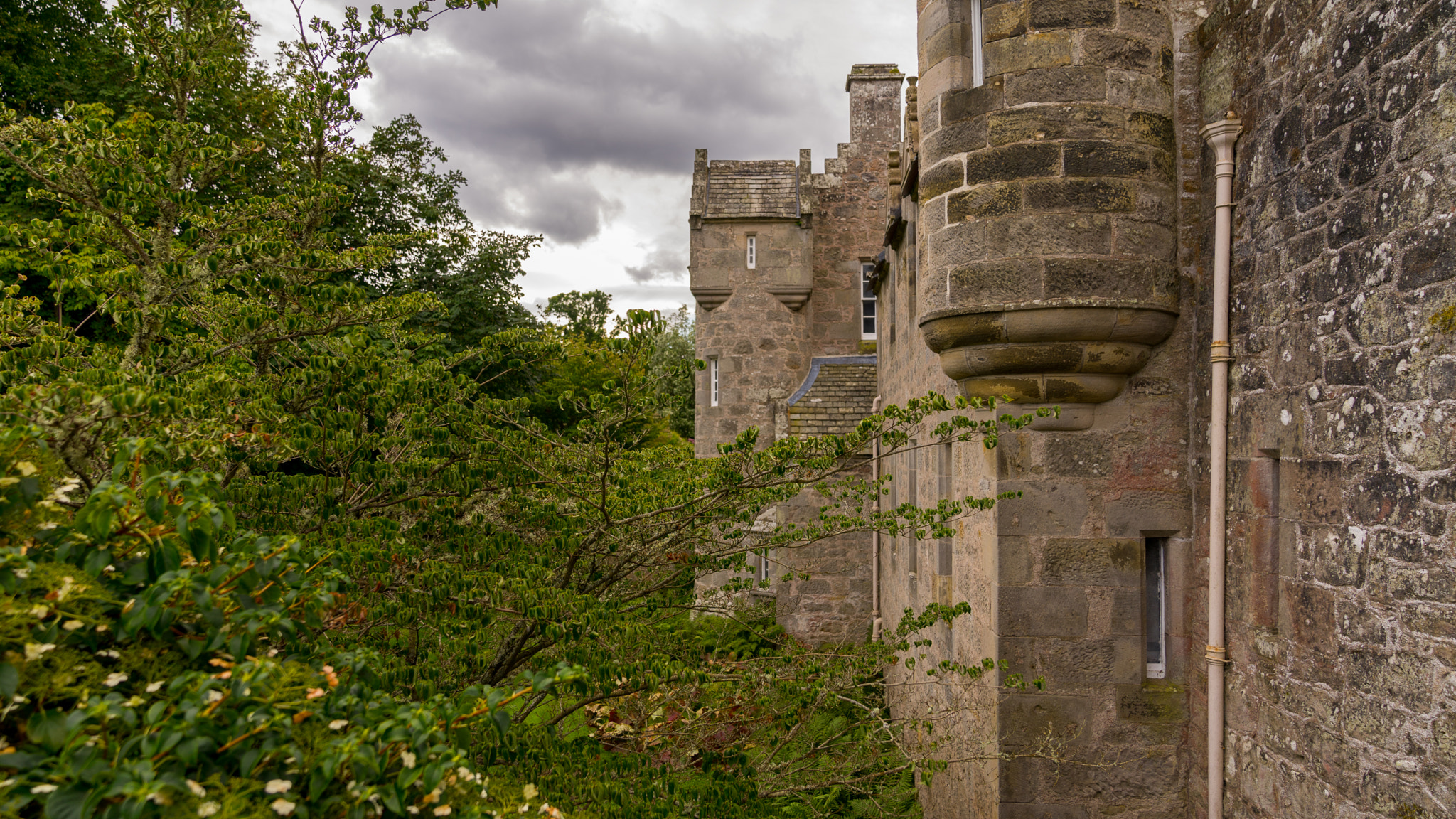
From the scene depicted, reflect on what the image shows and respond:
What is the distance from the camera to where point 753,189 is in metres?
16.5

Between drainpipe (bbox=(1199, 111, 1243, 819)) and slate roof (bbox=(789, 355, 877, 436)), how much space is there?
8.23 metres

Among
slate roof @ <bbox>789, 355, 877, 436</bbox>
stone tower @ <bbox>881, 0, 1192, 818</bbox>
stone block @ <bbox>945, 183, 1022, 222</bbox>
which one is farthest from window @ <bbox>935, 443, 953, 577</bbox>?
slate roof @ <bbox>789, 355, 877, 436</bbox>

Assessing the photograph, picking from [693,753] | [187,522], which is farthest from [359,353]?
[693,753]

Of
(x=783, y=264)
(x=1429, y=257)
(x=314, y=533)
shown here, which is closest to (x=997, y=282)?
(x=1429, y=257)

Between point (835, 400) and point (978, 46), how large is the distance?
29.1 ft

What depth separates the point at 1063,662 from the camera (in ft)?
14.9

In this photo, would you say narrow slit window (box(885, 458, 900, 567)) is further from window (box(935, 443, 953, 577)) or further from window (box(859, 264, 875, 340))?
window (box(859, 264, 875, 340))

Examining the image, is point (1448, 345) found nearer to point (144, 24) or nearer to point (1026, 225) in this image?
point (1026, 225)

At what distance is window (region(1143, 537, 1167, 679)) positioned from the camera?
455 centimetres

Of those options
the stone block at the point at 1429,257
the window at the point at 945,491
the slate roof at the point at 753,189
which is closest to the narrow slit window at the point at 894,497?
the window at the point at 945,491

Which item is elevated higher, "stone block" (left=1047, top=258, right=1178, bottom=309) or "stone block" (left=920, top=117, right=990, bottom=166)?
"stone block" (left=920, top=117, right=990, bottom=166)

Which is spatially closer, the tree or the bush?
the bush

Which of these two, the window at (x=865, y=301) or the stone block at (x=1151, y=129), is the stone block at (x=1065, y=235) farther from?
the window at (x=865, y=301)

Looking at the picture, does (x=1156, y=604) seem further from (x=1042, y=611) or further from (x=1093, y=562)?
(x=1042, y=611)
